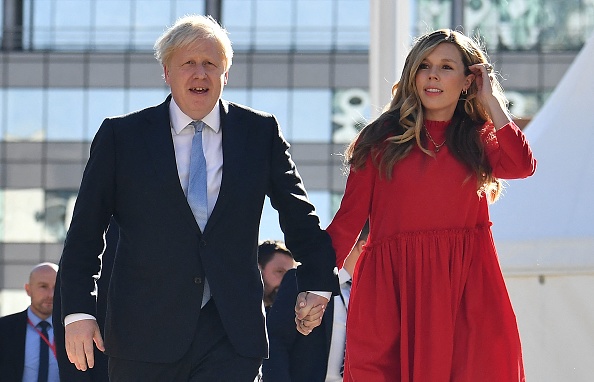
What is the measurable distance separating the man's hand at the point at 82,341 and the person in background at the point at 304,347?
2044 mm

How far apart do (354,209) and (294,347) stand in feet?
5.73

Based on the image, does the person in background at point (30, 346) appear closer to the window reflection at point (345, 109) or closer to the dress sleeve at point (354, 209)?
the dress sleeve at point (354, 209)

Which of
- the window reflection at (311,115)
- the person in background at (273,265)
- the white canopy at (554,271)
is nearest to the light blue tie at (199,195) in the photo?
the white canopy at (554,271)

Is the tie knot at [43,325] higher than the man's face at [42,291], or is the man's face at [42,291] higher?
the man's face at [42,291]

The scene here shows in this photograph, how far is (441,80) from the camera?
521cm

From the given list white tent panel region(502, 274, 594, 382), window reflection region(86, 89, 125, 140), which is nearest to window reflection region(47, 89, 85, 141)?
window reflection region(86, 89, 125, 140)

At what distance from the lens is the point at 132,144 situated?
193 inches

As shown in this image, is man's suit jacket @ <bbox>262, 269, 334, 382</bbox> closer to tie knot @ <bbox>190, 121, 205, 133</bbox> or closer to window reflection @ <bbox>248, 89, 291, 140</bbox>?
tie knot @ <bbox>190, 121, 205, 133</bbox>

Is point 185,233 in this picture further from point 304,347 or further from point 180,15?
point 180,15

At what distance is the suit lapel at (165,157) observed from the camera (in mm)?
4785

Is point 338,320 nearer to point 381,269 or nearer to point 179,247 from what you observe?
point 381,269

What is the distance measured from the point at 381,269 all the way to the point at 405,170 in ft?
1.31

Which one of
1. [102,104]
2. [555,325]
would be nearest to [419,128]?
[555,325]

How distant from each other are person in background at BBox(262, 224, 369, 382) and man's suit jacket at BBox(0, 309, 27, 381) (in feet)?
8.14
